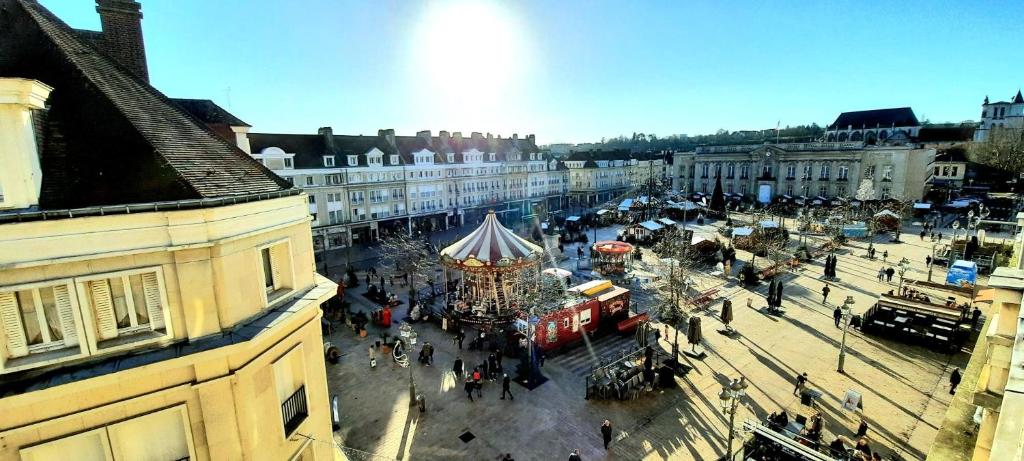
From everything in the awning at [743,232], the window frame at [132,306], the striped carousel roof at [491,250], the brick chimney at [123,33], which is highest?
the brick chimney at [123,33]

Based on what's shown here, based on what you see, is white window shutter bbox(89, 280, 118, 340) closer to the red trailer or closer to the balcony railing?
the balcony railing

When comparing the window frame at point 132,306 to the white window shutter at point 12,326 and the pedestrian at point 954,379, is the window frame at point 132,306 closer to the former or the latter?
the white window shutter at point 12,326

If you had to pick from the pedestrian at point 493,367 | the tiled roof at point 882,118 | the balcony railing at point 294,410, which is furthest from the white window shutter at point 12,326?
the tiled roof at point 882,118

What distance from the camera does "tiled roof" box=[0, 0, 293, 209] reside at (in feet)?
19.9

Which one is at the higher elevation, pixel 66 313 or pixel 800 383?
pixel 66 313

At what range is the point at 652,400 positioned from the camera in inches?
625

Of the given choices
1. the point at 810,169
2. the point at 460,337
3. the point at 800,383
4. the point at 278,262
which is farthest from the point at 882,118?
the point at 278,262

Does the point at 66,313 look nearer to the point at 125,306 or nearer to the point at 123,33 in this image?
the point at 125,306

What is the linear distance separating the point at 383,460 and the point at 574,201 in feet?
207

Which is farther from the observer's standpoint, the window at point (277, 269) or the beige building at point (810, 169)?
the beige building at point (810, 169)

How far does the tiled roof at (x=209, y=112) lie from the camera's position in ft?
48.6

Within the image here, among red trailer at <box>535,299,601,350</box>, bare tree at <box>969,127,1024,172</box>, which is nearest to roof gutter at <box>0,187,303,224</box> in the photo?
red trailer at <box>535,299,601,350</box>

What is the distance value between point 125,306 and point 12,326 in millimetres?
1054

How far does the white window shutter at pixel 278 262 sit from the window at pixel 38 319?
8.80 feet
